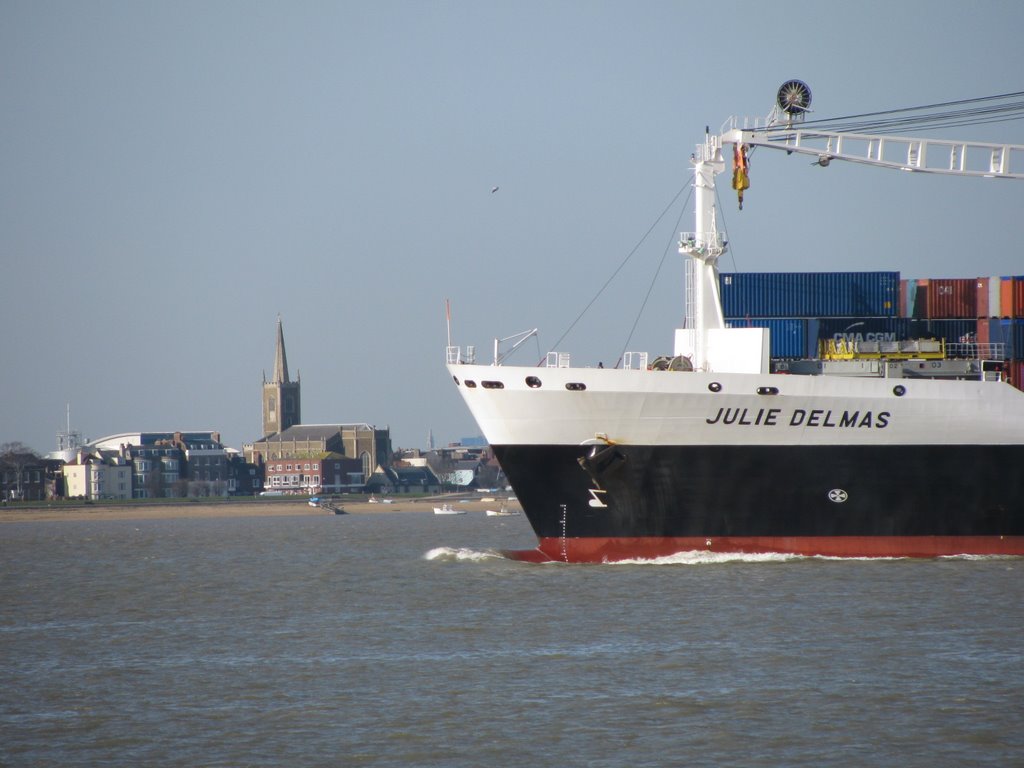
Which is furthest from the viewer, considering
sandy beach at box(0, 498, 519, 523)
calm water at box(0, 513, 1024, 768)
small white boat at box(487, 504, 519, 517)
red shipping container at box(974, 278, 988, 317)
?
sandy beach at box(0, 498, 519, 523)

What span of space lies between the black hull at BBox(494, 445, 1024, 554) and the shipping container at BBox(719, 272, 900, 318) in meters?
7.65

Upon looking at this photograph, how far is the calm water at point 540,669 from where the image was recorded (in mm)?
15812

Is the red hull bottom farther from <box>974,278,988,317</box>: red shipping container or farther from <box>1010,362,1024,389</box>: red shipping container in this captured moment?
<box>974,278,988,317</box>: red shipping container

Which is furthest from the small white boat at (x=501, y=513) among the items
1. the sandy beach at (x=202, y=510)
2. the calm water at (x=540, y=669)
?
the calm water at (x=540, y=669)

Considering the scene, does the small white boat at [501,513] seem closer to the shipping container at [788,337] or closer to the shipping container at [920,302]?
the shipping container at [920,302]

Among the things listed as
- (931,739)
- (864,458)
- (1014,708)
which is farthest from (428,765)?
(864,458)

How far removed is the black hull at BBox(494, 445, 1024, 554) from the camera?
3300cm

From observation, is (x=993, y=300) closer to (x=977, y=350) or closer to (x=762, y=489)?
(x=977, y=350)

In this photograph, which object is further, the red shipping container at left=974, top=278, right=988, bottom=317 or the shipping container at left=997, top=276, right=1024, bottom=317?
the red shipping container at left=974, top=278, right=988, bottom=317

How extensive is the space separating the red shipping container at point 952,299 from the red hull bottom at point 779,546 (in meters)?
9.32

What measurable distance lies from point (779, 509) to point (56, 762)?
865 inches

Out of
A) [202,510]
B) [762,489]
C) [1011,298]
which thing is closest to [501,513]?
[202,510]

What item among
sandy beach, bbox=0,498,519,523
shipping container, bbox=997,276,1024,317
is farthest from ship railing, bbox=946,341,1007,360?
sandy beach, bbox=0,498,519,523

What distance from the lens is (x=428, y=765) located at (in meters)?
15.1
